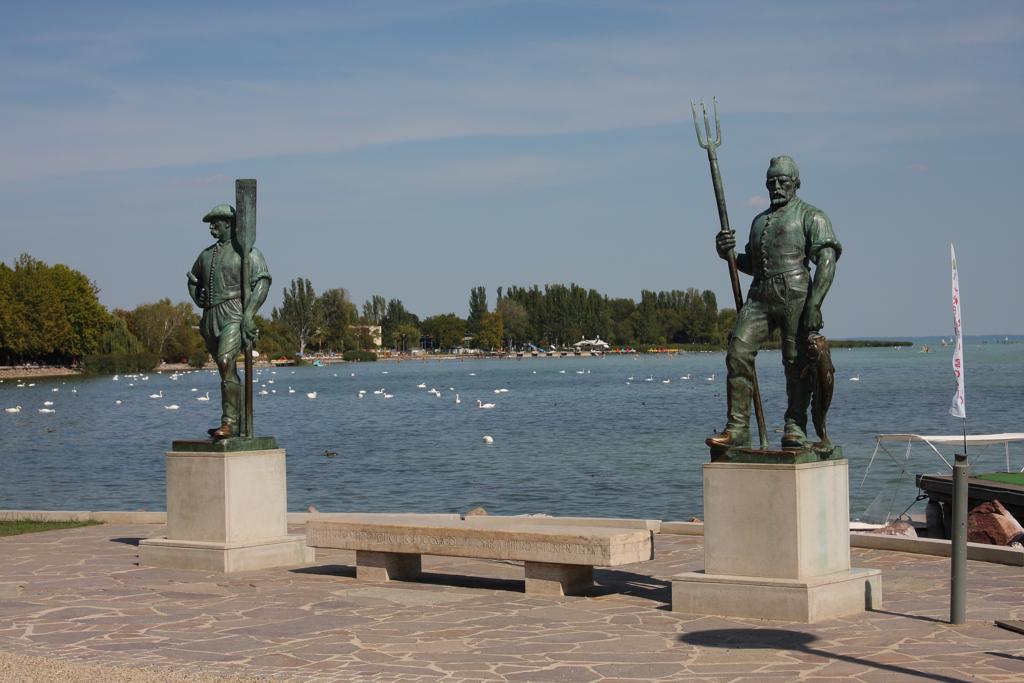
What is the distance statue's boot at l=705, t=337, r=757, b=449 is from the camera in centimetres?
981

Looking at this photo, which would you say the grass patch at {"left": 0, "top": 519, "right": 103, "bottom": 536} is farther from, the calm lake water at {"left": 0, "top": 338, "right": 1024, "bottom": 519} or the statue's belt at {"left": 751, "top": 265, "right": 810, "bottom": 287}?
the statue's belt at {"left": 751, "top": 265, "right": 810, "bottom": 287}

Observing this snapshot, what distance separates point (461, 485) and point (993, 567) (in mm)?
20532

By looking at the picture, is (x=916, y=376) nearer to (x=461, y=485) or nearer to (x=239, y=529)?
(x=461, y=485)

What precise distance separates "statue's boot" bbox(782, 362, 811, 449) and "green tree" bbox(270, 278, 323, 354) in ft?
574

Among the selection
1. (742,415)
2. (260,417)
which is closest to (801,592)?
(742,415)

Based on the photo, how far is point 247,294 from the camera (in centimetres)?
1277

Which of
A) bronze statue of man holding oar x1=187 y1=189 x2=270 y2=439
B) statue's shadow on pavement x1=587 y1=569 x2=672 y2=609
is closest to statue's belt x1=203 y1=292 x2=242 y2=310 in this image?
bronze statue of man holding oar x1=187 y1=189 x2=270 y2=439

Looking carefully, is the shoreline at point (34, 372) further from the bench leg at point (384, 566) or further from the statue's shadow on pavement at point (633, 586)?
the statue's shadow on pavement at point (633, 586)

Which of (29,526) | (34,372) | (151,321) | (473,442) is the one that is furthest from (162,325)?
(29,526)

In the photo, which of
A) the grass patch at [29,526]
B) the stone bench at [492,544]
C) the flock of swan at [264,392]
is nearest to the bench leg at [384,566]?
the stone bench at [492,544]

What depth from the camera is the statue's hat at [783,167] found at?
10.1 meters

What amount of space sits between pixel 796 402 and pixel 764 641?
86.8 inches

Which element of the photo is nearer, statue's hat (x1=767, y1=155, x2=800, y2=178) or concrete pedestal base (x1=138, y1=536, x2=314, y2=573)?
statue's hat (x1=767, y1=155, x2=800, y2=178)

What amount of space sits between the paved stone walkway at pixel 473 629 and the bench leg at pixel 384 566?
0.21 m
